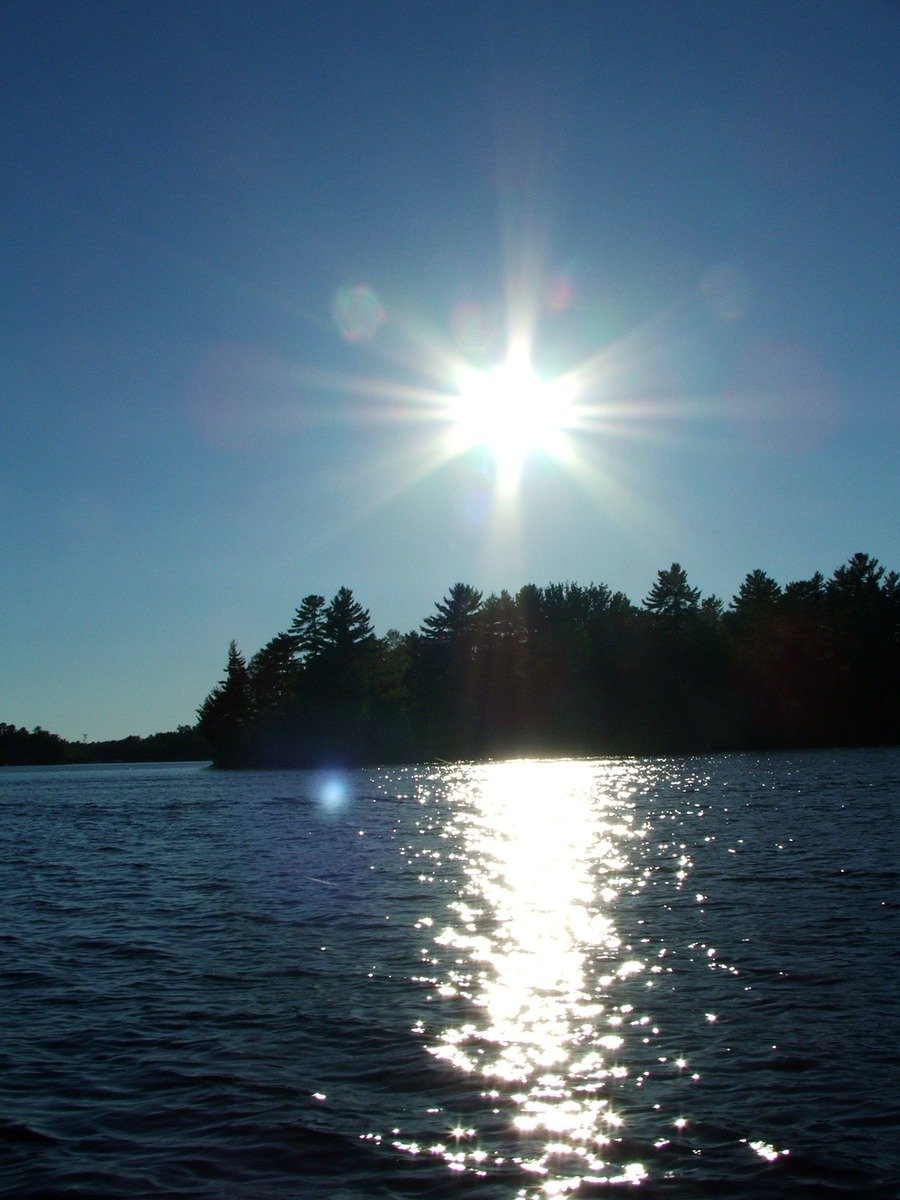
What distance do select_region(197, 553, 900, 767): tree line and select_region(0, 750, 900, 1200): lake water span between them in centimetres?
9969

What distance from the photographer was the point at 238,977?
1505 cm

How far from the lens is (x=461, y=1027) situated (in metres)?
12.3

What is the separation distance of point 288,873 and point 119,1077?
16.1 m

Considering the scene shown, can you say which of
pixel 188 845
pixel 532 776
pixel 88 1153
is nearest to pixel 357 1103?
pixel 88 1153

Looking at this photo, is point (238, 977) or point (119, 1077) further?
point (238, 977)

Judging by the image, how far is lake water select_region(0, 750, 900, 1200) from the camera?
8.45m

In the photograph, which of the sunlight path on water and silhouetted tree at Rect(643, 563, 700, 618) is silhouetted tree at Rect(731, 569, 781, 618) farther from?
the sunlight path on water

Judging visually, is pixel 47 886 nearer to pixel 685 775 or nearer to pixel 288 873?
pixel 288 873

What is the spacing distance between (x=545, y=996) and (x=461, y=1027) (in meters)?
1.74

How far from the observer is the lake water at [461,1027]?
8.45 metres

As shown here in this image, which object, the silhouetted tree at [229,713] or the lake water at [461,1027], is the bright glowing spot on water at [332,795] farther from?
the silhouetted tree at [229,713]

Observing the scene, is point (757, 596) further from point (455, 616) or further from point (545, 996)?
point (545, 996)

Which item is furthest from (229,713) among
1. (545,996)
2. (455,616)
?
(545,996)

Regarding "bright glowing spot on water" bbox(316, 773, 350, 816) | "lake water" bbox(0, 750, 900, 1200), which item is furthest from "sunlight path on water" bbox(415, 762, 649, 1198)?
"bright glowing spot on water" bbox(316, 773, 350, 816)
